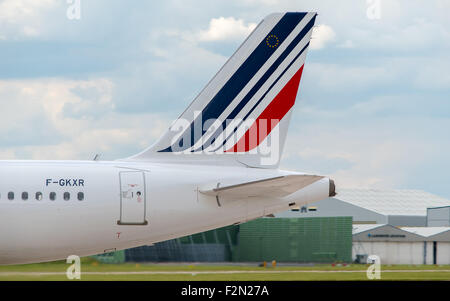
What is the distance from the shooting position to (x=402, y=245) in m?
75.2

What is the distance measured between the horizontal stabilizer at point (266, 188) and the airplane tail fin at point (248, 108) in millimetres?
1482

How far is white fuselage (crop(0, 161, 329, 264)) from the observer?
25906 millimetres

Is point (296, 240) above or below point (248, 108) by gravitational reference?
below

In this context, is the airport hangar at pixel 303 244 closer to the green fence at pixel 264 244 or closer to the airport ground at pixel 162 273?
the green fence at pixel 264 244

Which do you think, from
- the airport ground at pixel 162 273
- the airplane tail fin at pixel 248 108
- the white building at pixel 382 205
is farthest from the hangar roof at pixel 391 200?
the airplane tail fin at pixel 248 108

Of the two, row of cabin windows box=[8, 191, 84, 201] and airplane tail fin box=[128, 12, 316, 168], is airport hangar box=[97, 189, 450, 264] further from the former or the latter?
row of cabin windows box=[8, 191, 84, 201]

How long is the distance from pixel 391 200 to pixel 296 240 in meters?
55.1

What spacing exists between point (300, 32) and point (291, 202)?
19.0 ft

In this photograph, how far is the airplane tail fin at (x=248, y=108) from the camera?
27578 mm

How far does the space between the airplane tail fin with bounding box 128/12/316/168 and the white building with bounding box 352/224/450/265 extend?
4569cm

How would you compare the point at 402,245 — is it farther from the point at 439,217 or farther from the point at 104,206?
the point at 104,206

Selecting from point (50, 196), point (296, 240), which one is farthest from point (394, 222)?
point (50, 196)

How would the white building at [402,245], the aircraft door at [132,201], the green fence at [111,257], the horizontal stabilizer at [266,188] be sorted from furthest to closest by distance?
the white building at [402,245] → the green fence at [111,257] → the aircraft door at [132,201] → the horizontal stabilizer at [266,188]

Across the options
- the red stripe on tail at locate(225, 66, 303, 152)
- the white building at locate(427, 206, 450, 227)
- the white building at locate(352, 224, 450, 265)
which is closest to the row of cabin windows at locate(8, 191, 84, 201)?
the red stripe on tail at locate(225, 66, 303, 152)
